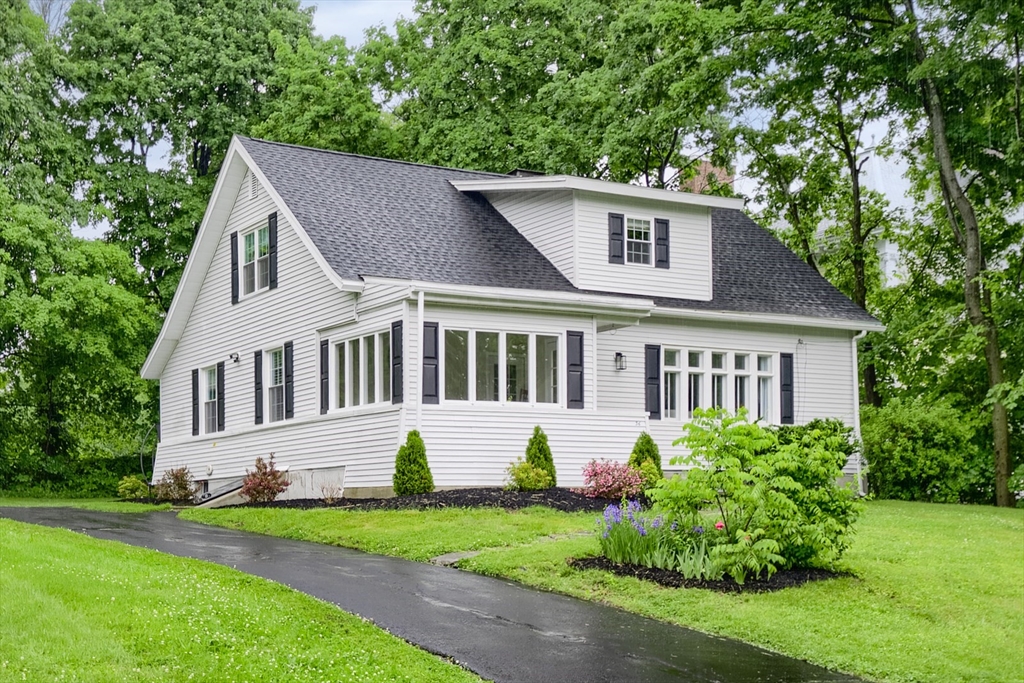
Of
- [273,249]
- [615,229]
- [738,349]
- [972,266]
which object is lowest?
[738,349]

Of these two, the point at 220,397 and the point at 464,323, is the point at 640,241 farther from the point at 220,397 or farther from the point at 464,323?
the point at 220,397

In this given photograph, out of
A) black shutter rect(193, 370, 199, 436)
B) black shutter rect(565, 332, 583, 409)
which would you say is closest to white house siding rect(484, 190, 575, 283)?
black shutter rect(565, 332, 583, 409)

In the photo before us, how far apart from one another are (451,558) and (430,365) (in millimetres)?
6616

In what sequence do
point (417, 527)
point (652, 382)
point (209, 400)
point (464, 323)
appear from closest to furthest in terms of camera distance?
point (417, 527) → point (464, 323) → point (652, 382) → point (209, 400)

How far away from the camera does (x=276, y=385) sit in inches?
985

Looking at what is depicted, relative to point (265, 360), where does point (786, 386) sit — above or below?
below

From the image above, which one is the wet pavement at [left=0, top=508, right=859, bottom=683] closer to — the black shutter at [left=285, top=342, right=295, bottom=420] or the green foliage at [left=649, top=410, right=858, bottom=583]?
the green foliage at [left=649, top=410, right=858, bottom=583]

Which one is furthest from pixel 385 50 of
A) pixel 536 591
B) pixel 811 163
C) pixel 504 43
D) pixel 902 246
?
pixel 536 591

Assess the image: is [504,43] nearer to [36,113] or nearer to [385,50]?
[385,50]

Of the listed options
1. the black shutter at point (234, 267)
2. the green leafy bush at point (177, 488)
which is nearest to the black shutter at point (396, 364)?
the black shutter at point (234, 267)

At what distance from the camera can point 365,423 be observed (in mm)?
21344

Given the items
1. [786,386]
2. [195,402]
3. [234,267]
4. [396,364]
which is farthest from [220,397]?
[786,386]

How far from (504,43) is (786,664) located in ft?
90.8

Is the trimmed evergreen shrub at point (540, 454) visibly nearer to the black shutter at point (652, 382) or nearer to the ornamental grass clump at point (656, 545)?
the black shutter at point (652, 382)
